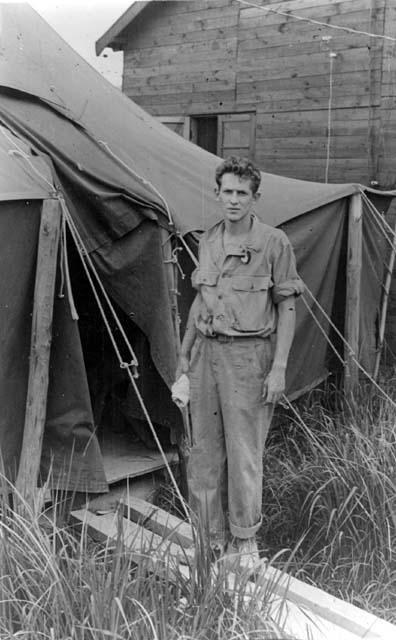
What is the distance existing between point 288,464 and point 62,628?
2.34 metres

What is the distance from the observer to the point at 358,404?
212 inches

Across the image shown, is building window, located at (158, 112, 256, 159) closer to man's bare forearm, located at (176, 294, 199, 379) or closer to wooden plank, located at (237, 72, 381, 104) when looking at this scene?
wooden plank, located at (237, 72, 381, 104)

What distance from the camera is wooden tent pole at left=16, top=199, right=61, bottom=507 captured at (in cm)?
354

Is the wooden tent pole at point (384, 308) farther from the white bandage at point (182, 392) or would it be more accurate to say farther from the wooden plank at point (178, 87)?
the white bandage at point (182, 392)

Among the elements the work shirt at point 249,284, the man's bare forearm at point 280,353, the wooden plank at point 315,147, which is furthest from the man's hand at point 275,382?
the wooden plank at point 315,147

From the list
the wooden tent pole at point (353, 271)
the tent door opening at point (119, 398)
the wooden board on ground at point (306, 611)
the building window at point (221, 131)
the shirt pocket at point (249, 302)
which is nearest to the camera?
the wooden board on ground at point (306, 611)

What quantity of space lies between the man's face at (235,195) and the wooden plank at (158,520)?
53.3 inches

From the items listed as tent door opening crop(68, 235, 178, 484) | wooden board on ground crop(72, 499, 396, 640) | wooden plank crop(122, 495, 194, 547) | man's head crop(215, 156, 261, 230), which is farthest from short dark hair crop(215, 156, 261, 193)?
tent door opening crop(68, 235, 178, 484)

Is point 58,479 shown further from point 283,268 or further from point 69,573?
point 283,268

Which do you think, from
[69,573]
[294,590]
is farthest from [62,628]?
[294,590]

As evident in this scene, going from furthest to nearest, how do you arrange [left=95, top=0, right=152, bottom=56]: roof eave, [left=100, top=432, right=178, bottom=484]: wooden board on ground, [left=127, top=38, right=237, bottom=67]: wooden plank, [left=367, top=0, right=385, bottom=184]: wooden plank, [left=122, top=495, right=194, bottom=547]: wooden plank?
1. [left=95, top=0, right=152, bottom=56]: roof eave
2. [left=127, top=38, right=237, bottom=67]: wooden plank
3. [left=367, top=0, right=385, bottom=184]: wooden plank
4. [left=100, top=432, right=178, bottom=484]: wooden board on ground
5. [left=122, top=495, right=194, bottom=547]: wooden plank

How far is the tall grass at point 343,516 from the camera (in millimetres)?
Result: 3381

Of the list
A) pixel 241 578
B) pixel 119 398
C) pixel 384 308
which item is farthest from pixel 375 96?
pixel 241 578

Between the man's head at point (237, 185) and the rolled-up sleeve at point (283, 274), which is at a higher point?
the man's head at point (237, 185)
